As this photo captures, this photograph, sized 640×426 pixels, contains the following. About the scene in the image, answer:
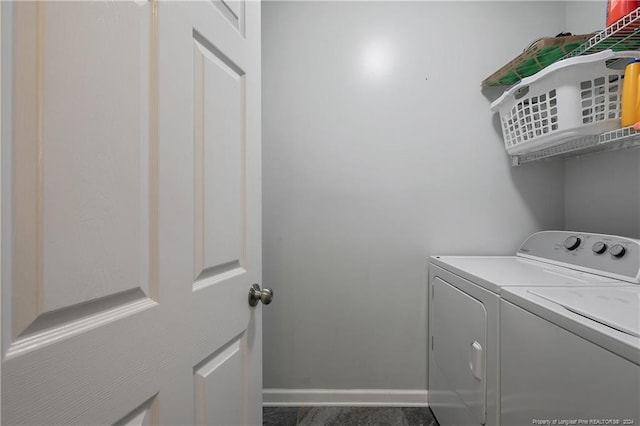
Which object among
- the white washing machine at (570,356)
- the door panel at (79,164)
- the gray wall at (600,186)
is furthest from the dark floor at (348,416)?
the door panel at (79,164)

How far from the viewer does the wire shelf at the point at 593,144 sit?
109 centimetres

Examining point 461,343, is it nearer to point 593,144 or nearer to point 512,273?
point 512,273

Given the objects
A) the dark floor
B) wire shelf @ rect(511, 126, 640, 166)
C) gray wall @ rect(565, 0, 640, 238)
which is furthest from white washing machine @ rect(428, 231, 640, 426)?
wire shelf @ rect(511, 126, 640, 166)

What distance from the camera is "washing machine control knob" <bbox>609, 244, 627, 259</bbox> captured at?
110cm

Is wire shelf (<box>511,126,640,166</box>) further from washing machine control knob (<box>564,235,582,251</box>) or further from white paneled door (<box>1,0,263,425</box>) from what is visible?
white paneled door (<box>1,0,263,425</box>)

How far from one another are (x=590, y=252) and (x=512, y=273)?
1.13 ft

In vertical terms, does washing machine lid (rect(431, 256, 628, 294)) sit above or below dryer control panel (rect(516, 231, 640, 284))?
below

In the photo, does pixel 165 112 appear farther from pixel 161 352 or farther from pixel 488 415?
pixel 488 415

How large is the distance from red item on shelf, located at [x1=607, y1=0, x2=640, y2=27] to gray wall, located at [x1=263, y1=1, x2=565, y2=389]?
628 millimetres

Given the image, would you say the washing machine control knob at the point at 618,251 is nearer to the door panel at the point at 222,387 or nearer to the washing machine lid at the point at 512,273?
the washing machine lid at the point at 512,273

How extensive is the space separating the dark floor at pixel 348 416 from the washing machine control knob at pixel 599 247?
1.13m

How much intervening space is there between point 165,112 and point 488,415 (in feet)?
4.42

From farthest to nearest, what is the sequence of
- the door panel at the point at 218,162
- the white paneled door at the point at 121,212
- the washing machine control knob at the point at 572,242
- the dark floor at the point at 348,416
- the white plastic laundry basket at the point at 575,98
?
the dark floor at the point at 348,416 → the washing machine control knob at the point at 572,242 → the white plastic laundry basket at the point at 575,98 → the door panel at the point at 218,162 → the white paneled door at the point at 121,212

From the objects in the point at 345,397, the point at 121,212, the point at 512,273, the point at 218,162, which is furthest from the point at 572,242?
the point at 121,212
